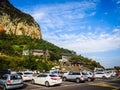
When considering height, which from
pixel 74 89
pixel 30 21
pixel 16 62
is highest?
pixel 30 21

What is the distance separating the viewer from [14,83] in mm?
22375

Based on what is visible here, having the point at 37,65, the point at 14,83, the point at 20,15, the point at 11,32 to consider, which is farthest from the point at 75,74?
the point at 20,15

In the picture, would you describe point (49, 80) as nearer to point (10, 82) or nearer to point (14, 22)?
→ point (10, 82)

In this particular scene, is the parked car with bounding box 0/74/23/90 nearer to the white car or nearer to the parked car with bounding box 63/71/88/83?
the white car

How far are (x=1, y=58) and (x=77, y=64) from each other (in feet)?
133

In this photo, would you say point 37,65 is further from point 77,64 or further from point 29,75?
point 77,64

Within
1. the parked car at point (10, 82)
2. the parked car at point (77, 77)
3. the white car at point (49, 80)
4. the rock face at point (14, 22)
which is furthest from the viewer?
the rock face at point (14, 22)

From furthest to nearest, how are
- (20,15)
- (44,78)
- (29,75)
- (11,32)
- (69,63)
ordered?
(20,15) < (11,32) < (69,63) < (29,75) < (44,78)

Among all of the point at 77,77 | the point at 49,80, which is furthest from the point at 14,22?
the point at 49,80

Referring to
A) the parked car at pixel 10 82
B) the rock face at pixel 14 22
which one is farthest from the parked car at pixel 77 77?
the rock face at pixel 14 22

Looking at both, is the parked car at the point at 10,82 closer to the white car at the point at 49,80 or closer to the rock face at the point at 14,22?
the white car at the point at 49,80

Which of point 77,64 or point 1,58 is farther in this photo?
point 77,64

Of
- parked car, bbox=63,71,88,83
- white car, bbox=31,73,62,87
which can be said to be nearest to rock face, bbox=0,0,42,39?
parked car, bbox=63,71,88,83

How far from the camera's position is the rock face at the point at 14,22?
112 meters
